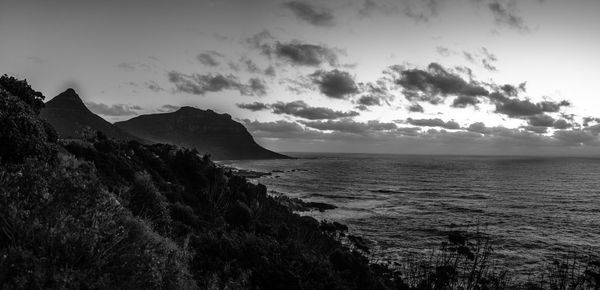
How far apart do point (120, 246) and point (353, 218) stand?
58012 millimetres

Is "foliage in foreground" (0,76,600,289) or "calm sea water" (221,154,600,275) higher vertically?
"foliage in foreground" (0,76,600,289)

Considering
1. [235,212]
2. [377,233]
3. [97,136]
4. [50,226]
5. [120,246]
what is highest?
[97,136]

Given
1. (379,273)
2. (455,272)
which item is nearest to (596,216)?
(455,272)

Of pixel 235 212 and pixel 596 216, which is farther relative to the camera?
pixel 596 216

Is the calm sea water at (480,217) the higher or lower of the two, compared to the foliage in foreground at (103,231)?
lower

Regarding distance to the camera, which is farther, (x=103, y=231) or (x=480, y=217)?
(x=480, y=217)

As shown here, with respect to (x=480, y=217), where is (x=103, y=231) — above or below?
above

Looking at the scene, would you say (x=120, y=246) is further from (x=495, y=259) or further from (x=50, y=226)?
(x=495, y=259)

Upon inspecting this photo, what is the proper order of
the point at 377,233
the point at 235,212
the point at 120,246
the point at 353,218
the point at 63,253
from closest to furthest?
the point at 63,253
the point at 120,246
the point at 235,212
the point at 377,233
the point at 353,218

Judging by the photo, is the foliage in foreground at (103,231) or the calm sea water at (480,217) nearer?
the foliage in foreground at (103,231)

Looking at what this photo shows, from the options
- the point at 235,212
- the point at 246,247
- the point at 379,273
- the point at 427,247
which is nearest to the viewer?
the point at 246,247

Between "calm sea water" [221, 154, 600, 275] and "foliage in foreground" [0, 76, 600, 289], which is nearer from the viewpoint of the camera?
"foliage in foreground" [0, 76, 600, 289]

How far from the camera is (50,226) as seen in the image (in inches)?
355

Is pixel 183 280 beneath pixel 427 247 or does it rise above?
above
